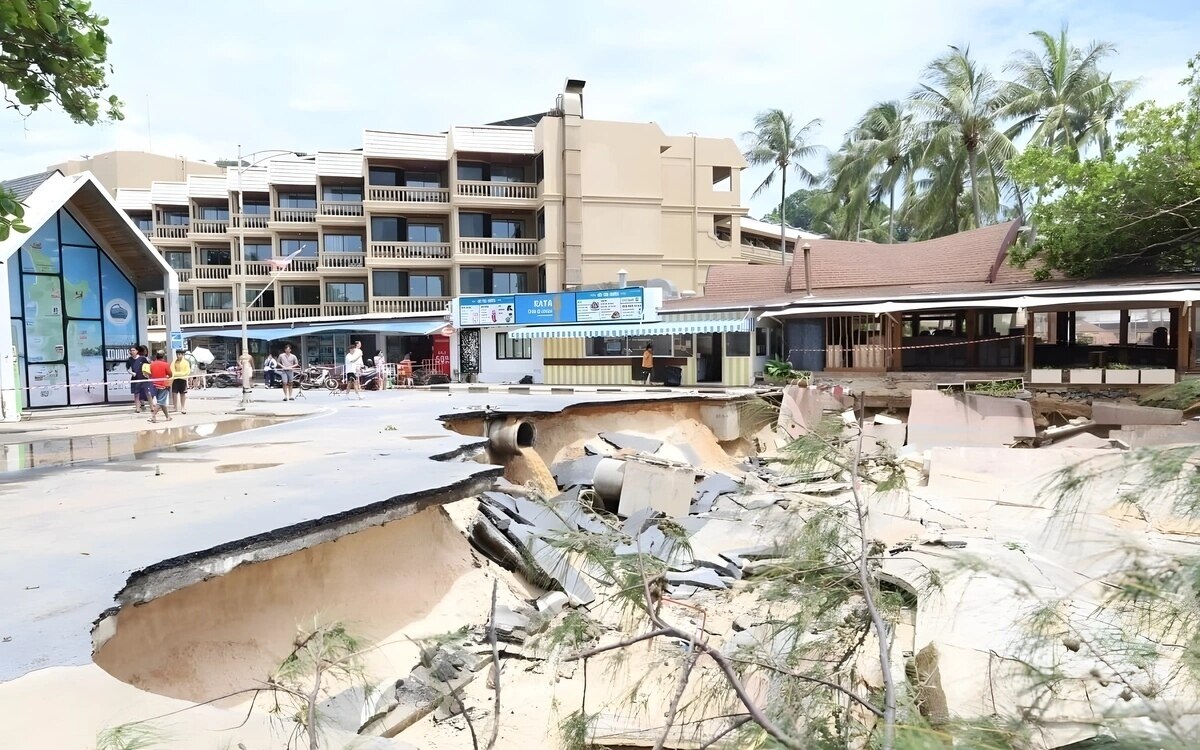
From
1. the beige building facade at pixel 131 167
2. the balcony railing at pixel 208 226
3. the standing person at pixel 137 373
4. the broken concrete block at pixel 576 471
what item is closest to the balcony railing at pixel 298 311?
the balcony railing at pixel 208 226

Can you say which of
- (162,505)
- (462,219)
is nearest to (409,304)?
(462,219)

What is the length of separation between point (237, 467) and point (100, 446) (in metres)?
3.89

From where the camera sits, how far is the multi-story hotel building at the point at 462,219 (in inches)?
1336

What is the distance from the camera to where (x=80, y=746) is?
8.11 feet

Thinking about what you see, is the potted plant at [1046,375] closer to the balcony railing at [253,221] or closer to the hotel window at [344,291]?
the hotel window at [344,291]

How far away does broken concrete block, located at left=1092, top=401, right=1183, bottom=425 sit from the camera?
14.2m

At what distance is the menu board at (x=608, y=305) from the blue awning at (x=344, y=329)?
22.6ft

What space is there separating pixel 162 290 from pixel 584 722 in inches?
713

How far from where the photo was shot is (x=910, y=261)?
949 inches

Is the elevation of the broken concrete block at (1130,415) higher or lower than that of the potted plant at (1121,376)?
lower

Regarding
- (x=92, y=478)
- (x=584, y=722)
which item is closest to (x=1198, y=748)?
(x=584, y=722)

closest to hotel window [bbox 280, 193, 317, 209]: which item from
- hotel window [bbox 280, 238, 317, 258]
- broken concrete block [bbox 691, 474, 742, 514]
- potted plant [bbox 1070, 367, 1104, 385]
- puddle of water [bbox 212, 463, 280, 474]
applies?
hotel window [bbox 280, 238, 317, 258]

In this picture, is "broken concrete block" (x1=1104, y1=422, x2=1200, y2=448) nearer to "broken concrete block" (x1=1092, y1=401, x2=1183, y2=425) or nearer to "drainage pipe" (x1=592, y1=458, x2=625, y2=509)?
"broken concrete block" (x1=1092, y1=401, x2=1183, y2=425)

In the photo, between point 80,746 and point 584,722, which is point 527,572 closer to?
point 584,722
